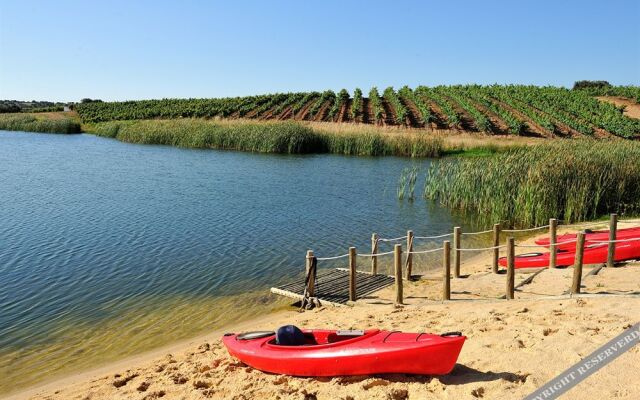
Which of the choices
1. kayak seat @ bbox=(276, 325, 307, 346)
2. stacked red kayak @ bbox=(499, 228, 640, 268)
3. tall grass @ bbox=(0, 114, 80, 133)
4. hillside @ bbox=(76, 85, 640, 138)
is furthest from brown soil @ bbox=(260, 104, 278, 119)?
kayak seat @ bbox=(276, 325, 307, 346)

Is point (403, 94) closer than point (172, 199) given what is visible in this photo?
No

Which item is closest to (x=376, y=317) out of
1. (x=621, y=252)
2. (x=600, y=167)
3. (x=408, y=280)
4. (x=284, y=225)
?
(x=408, y=280)

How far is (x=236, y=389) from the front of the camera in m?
6.78

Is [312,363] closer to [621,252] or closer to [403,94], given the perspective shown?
[621,252]

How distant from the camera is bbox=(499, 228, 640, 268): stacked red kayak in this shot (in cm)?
1147

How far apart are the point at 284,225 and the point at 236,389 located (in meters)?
11.2

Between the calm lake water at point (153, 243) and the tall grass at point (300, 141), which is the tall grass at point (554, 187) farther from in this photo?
the tall grass at point (300, 141)

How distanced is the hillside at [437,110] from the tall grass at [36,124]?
7102mm

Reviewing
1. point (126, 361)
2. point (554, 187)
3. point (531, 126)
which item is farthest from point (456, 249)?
point (531, 126)

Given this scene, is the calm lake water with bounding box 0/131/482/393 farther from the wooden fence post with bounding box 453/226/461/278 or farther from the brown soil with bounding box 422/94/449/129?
the brown soil with bounding box 422/94/449/129

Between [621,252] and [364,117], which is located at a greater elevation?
[364,117]

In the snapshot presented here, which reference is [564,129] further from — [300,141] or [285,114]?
[285,114]

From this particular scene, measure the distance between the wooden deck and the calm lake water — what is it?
508 millimetres

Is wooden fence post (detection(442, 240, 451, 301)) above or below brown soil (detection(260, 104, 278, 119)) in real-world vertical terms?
below
